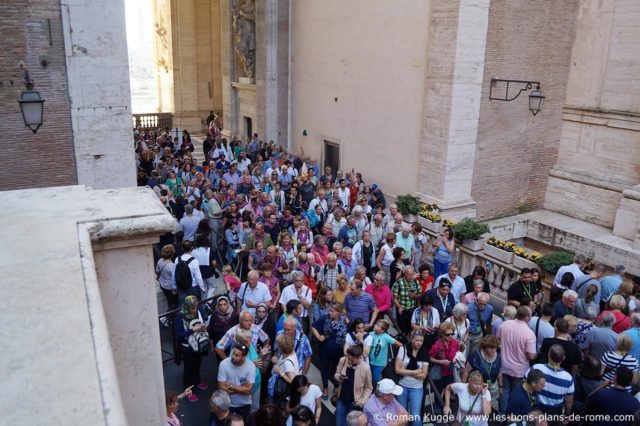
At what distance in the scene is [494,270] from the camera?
35.9ft

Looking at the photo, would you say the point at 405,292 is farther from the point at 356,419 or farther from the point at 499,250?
the point at 499,250

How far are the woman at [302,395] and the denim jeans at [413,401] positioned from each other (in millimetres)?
1178

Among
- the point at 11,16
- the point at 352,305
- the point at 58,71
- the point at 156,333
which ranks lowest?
the point at 352,305

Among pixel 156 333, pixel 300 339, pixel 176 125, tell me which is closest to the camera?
pixel 156 333

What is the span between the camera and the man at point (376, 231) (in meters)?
10.6

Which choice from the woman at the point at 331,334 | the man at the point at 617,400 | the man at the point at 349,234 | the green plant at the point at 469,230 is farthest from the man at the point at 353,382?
the green plant at the point at 469,230

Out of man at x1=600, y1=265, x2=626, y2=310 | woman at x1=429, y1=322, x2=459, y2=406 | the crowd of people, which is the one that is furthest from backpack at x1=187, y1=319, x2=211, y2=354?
man at x1=600, y1=265, x2=626, y2=310

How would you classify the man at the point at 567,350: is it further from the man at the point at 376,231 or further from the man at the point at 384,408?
the man at the point at 376,231

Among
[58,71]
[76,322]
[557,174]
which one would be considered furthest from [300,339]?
[557,174]

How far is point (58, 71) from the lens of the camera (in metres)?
11.1

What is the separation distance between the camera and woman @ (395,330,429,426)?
20.3 ft

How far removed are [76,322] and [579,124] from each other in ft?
50.8

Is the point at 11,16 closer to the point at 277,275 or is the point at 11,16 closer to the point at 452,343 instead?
the point at 277,275

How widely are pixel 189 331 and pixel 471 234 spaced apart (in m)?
6.48
